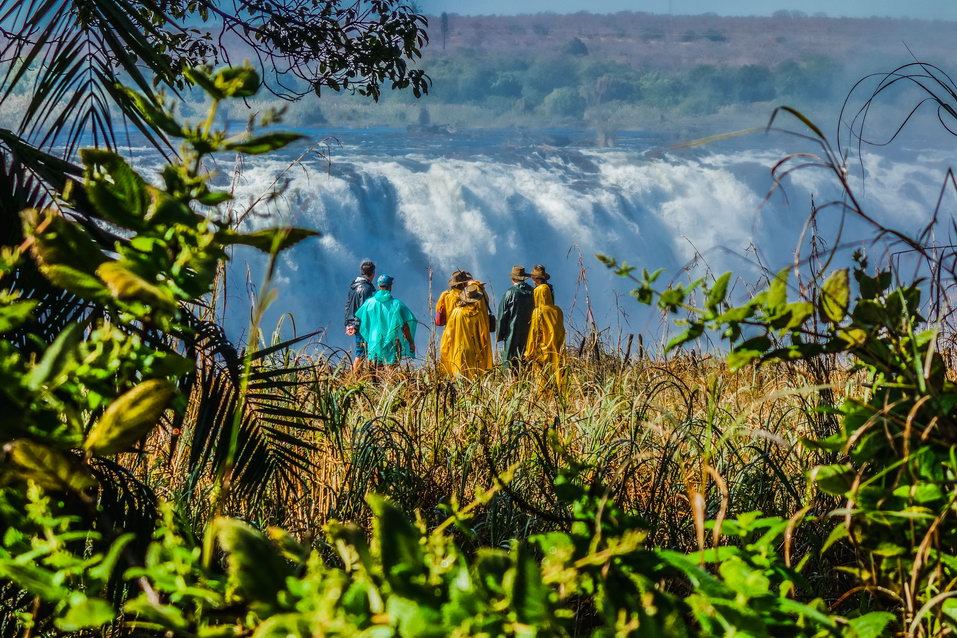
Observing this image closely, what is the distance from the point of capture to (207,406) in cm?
161

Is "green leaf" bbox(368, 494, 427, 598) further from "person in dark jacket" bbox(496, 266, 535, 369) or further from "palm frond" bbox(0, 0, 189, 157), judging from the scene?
"person in dark jacket" bbox(496, 266, 535, 369)

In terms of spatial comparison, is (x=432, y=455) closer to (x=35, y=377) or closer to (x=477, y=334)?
(x=35, y=377)

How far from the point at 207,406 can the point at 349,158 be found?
30.2 meters

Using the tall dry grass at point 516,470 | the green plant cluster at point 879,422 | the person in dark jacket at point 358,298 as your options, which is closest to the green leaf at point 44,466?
the green plant cluster at point 879,422

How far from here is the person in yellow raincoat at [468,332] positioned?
778 cm

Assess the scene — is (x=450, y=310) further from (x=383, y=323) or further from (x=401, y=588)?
(x=401, y=588)

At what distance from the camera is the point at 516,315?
26.4 ft

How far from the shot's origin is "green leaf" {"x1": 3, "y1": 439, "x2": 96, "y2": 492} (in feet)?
2.43

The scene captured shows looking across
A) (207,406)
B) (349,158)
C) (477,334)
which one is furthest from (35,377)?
(349,158)

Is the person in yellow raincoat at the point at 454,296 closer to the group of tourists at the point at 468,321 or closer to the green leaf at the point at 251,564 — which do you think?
the group of tourists at the point at 468,321

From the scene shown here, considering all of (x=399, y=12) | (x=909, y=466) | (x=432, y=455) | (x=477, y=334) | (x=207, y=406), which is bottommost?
(x=477, y=334)

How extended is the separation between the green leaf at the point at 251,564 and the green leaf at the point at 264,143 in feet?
1.02

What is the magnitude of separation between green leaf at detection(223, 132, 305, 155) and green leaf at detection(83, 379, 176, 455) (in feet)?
0.69

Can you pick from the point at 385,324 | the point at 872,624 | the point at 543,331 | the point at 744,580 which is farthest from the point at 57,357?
the point at 543,331
